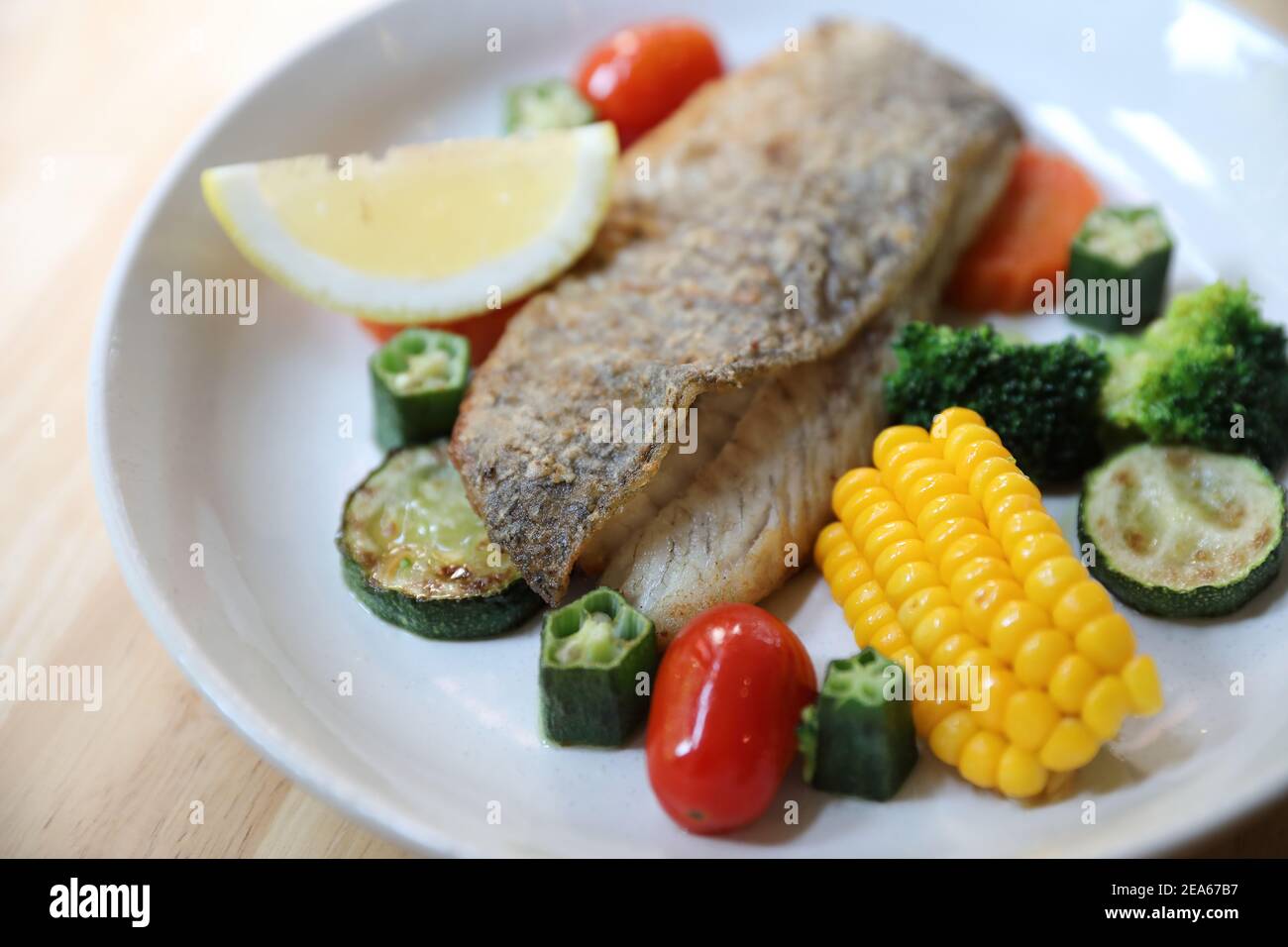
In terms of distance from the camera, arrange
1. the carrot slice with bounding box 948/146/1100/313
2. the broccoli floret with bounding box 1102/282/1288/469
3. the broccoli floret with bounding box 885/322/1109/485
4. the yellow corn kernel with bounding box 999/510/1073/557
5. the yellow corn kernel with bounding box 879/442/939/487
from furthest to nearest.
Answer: the carrot slice with bounding box 948/146/1100/313, the broccoli floret with bounding box 885/322/1109/485, the broccoli floret with bounding box 1102/282/1288/469, the yellow corn kernel with bounding box 879/442/939/487, the yellow corn kernel with bounding box 999/510/1073/557

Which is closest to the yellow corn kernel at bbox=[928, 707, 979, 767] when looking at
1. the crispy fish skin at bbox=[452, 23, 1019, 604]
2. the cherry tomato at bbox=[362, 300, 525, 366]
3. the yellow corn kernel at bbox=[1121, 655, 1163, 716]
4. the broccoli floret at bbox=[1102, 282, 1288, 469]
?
the yellow corn kernel at bbox=[1121, 655, 1163, 716]

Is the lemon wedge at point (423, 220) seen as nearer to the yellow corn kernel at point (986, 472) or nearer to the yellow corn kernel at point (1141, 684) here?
the yellow corn kernel at point (986, 472)

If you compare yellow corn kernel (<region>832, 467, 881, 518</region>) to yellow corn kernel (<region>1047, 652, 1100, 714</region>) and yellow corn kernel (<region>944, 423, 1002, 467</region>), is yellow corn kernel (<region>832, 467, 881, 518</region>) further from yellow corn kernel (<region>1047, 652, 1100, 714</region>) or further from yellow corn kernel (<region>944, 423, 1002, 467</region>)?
yellow corn kernel (<region>1047, 652, 1100, 714</region>)

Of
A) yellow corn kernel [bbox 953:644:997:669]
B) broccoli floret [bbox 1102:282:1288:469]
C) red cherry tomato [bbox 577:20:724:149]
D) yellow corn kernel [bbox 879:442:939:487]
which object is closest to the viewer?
yellow corn kernel [bbox 953:644:997:669]

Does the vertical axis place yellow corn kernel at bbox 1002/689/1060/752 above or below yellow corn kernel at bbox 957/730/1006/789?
above

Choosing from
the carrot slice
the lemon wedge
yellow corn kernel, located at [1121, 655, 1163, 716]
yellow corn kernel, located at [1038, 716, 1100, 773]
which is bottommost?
yellow corn kernel, located at [1038, 716, 1100, 773]

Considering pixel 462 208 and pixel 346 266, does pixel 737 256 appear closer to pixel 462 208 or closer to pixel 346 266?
pixel 462 208
